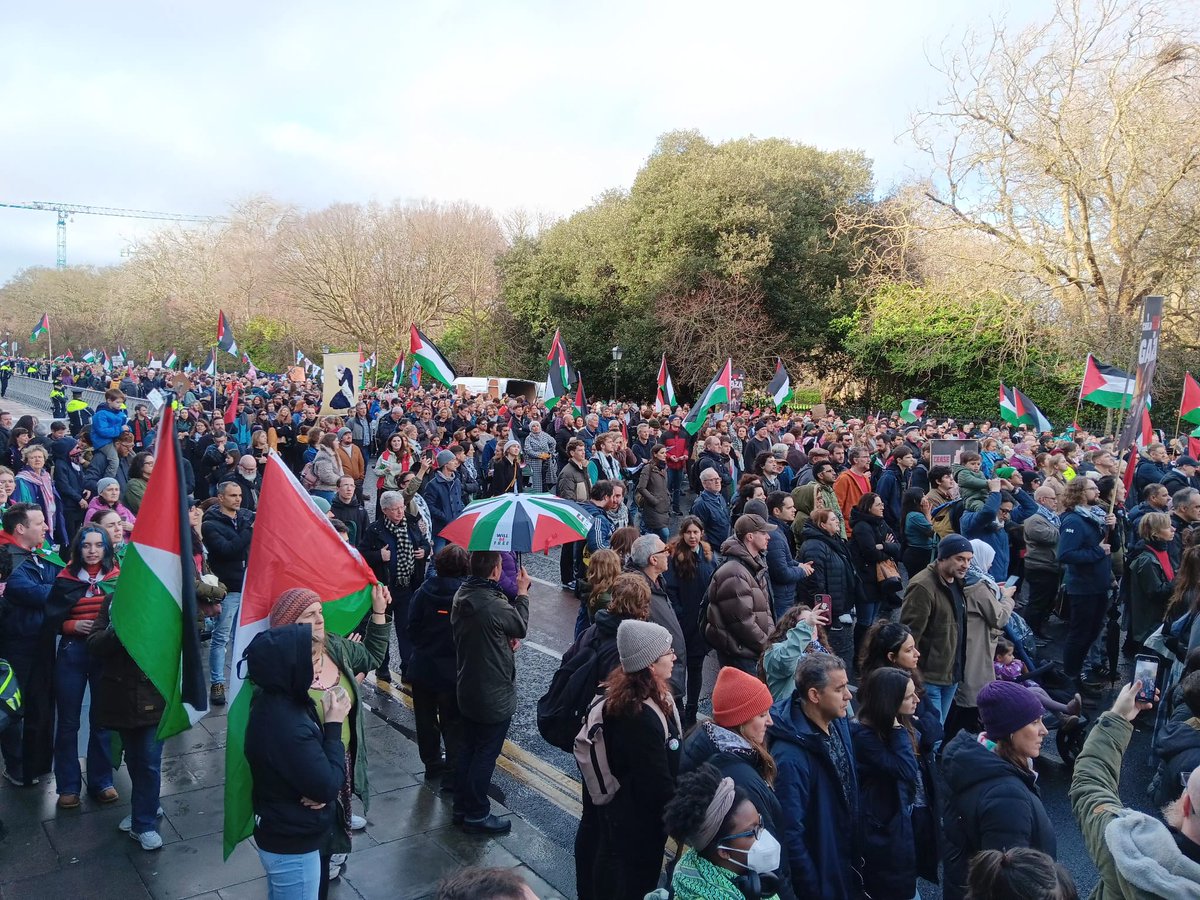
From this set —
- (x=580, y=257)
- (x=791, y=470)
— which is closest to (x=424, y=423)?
(x=791, y=470)

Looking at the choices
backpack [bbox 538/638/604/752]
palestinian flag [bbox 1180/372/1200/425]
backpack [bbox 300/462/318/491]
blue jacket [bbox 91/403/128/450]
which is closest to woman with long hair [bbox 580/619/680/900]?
backpack [bbox 538/638/604/752]

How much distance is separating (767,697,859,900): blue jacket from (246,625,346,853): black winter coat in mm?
1785

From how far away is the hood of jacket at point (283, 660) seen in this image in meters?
3.36

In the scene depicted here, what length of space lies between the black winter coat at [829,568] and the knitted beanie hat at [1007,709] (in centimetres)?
380

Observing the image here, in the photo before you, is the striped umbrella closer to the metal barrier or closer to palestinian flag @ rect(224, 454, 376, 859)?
palestinian flag @ rect(224, 454, 376, 859)

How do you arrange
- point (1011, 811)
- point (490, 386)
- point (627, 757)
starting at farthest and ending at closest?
point (490, 386) → point (627, 757) → point (1011, 811)

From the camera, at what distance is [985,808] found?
3.28 metres

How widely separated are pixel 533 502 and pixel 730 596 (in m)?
1.45

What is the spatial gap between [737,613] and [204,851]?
3.45 metres

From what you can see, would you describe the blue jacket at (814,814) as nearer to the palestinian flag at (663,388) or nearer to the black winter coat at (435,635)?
the black winter coat at (435,635)

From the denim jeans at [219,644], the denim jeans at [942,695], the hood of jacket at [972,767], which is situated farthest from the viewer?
the denim jeans at [219,644]

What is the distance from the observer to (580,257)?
38094mm

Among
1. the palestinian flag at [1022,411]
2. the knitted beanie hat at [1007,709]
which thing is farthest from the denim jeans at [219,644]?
the palestinian flag at [1022,411]

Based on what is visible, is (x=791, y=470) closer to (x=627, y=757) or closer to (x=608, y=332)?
(x=627, y=757)
